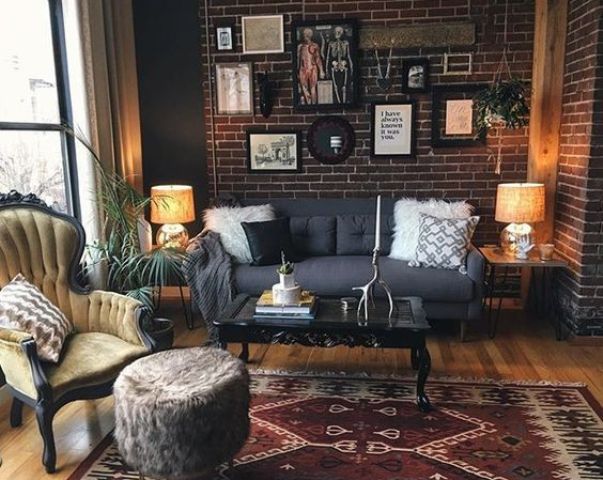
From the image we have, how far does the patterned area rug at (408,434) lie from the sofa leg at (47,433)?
118 mm

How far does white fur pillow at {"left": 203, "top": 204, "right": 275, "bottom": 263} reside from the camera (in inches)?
156

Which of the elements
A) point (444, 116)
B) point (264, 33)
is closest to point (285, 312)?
point (444, 116)

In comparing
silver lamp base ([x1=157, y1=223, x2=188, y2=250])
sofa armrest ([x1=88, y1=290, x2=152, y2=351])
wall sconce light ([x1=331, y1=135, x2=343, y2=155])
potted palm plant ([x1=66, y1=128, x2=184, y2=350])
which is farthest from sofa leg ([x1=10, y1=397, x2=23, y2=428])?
wall sconce light ([x1=331, y1=135, x2=343, y2=155])

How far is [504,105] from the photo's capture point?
3818mm

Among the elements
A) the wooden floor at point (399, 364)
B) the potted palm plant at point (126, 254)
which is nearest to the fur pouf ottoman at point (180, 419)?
the wooden floor at point (399, 364)

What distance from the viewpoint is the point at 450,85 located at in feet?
13.9

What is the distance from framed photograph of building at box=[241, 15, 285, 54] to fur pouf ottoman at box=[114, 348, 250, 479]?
300cm

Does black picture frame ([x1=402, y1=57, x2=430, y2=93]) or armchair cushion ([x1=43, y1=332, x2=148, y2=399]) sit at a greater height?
black picture frame ([x1=402, y1=57, x2=430, y2=93])

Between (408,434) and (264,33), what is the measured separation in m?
3.23

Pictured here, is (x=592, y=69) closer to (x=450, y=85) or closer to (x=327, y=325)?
(x=450, y=85)

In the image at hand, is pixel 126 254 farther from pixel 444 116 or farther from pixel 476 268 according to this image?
pixel 444 116

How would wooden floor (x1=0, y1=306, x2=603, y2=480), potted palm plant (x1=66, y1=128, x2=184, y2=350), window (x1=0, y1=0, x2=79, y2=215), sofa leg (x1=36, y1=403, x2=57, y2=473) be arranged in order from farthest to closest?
potted palm plant (x1=66, y1=128, x2=184, y2=350)
window (x1=0, y1=0, x2=79, y2=215)
wooden floor (x1=0, y1=306, x2=603, y2=480)
sofa leg (x1=36, y1=403, x2=57, y2=473)

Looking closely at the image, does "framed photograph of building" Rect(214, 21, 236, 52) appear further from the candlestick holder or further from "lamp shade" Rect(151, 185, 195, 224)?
the candlestick holder

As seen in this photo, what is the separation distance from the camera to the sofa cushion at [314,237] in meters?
4.21
